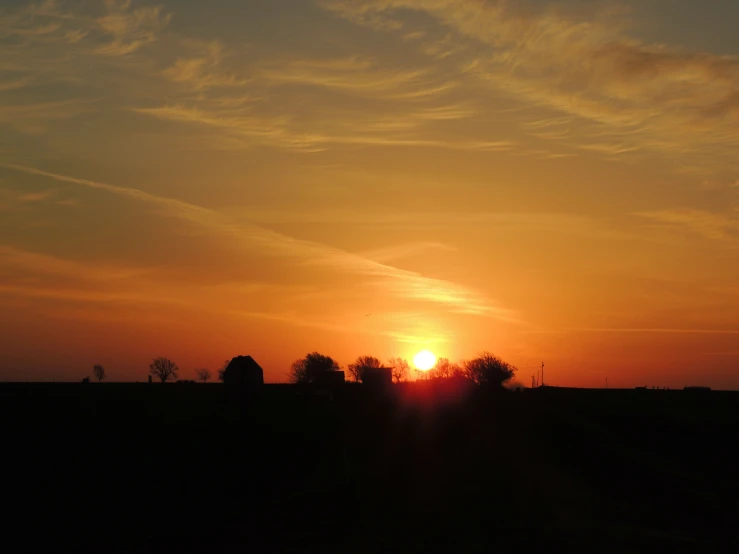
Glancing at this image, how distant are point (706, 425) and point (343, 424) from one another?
27281 millimetres

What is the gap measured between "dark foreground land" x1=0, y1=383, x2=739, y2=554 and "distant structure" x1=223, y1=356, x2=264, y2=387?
1.07 meters

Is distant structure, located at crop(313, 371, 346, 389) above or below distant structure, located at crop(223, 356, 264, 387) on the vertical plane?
above

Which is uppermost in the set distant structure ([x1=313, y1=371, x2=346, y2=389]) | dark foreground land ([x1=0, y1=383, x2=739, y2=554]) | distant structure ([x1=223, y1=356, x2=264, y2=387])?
distant structure ([x1=313, y1=371, x2=346, y2=389])

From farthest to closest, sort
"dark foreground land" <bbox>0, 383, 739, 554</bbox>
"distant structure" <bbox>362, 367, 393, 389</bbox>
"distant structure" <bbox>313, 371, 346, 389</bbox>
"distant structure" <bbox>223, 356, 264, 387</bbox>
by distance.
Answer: "distant structure" <bbox>313, 371, 346, 389</bbox> < "distant structure" <bbox>362, 367, 393, 389</bbox> < "distant structure" <bbox>223, 356, 264, 387</bbox> < "dark foreground land" <bbox>0, 383, 739, 554</bbox>

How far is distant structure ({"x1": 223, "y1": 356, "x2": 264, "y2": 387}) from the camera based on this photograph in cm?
3447

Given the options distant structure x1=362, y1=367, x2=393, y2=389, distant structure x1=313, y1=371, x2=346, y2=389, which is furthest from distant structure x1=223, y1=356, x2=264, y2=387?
distant structure x1=313, y1=371, x2=346, y2=389

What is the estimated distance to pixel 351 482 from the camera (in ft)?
101

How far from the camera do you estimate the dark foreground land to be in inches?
798

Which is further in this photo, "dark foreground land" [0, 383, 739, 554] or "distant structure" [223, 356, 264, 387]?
"distant structure" [223, 356, 264, 387]

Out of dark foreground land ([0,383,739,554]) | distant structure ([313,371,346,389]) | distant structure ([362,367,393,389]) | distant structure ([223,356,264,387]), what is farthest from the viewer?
distant structure ([313,371,346,389])

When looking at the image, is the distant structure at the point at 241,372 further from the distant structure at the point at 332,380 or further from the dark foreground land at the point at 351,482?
the distant structure at the point at 332,380

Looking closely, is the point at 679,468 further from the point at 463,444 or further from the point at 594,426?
the point at 594,426

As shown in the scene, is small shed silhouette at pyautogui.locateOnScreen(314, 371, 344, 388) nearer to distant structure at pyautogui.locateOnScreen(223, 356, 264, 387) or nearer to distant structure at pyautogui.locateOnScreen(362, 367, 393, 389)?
distant structure at pyautogui.locateOnScreen(362, 367, 393, 389)

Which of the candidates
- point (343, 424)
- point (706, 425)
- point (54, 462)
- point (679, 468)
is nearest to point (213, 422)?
point (343, 424)
